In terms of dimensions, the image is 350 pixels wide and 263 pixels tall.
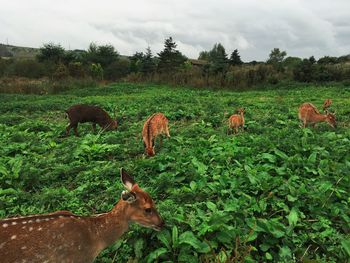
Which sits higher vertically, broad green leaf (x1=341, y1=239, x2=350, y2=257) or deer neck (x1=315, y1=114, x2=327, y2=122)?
deer neck (x1=315, y1=114, x2=327, y2=122)

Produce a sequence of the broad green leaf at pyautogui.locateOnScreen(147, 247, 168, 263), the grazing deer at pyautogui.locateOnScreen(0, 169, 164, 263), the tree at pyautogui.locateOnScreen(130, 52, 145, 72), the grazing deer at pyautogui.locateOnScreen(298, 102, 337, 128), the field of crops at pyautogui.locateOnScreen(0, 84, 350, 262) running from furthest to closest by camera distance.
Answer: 1. the tree at pyautogui.locateOnScreen(130, 52, 145, 72)
2. the grazing deer at pyautogui.locateOnScreen(298, 102, 337, 128)
3. the field of crops at pyautogui.locateOnScreen(0, 84, 350, 262)
4. the broad green leaf at pyautogui.locateOnScreen(147, 247, 168, 263)
5. the grazing deer at pyautogui.locateOnScreen(0, 169, 164, 263)

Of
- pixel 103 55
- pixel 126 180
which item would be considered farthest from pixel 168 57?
pixel 126 180

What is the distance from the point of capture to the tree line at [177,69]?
31812 millimetres

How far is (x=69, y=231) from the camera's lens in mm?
4109

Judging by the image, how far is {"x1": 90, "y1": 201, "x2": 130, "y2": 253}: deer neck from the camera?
172 inches

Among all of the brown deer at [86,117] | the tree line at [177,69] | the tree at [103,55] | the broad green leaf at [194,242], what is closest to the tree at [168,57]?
the tree line at [177,69]

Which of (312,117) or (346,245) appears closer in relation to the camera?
(346,245)

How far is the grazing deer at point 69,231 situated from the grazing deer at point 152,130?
161 inches

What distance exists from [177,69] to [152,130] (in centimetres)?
3313

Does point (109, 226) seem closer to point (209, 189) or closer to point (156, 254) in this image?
point (156, 254)

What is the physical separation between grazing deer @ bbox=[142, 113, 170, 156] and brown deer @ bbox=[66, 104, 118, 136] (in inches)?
118

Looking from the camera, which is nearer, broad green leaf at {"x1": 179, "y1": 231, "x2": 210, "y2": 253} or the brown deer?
broad green leaf at {"x1": 179, "y1": 231, "x2": 210, "y2": 253}

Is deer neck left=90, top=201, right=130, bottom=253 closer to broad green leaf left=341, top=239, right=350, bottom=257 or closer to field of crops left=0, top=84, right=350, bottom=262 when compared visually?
field of crops left=0, top=84, right=350, bottom=262

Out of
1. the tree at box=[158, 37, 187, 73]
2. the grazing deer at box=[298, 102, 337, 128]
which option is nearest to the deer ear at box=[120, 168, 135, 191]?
the grazing deer at box=[298, 102, 337, 128]
